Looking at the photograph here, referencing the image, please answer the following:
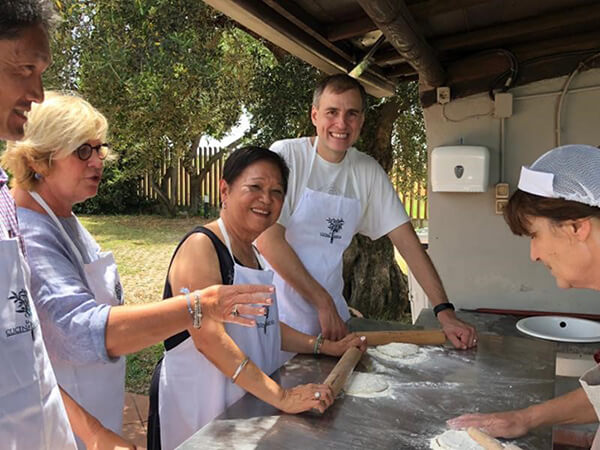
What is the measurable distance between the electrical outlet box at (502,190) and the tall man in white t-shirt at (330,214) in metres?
1.17

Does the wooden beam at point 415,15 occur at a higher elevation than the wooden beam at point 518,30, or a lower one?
lower

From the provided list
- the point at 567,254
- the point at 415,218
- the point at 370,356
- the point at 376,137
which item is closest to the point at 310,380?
the point at 370,356

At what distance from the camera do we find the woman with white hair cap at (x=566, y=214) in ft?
3.77

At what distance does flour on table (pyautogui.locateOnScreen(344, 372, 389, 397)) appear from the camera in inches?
64.8

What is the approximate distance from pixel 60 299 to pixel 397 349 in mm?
1236

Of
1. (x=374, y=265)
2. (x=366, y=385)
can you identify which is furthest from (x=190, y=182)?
(x=366, y=385)

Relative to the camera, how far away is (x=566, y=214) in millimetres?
1177

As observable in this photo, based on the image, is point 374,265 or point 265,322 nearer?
point 265,322

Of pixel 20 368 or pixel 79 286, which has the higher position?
pixel 79 286

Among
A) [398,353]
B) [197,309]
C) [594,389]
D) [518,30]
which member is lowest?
[398,353]

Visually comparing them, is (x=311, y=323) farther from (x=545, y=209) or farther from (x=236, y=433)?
(x=545, y=209)

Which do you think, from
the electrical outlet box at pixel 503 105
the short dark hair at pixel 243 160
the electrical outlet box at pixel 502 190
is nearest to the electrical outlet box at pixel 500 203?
the electrical outlet box at pixel 502 190

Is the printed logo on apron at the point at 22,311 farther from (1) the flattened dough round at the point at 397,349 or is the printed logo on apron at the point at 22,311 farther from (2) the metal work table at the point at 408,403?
(1) the flattened dough round at the point at 397,349

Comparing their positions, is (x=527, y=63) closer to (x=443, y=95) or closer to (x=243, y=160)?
(x=443, y=95)
